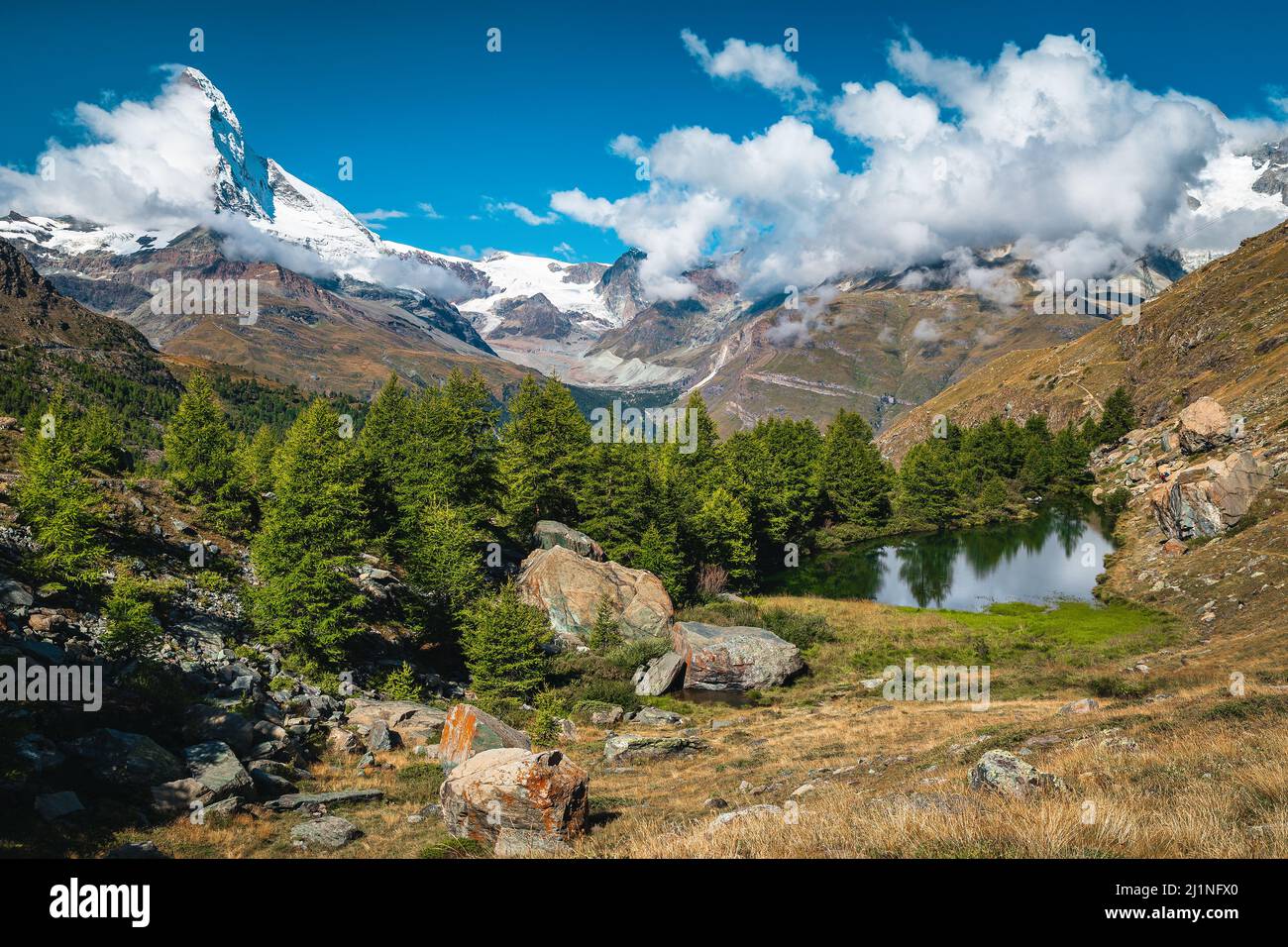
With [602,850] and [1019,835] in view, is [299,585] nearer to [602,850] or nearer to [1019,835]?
[602,850]

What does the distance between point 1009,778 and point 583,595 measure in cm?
3867

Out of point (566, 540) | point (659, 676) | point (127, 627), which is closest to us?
point (127, 627)

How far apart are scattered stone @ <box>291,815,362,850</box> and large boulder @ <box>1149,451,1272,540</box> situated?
67.5 meters

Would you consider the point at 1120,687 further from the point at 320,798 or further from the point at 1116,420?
the point at 1116,420

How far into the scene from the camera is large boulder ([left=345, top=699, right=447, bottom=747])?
94.0 feet

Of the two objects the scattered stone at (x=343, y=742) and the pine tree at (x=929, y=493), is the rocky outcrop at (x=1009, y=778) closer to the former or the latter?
the scattered stone at (x=343, y=742)

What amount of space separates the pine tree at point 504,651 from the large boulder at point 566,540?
55.0ft

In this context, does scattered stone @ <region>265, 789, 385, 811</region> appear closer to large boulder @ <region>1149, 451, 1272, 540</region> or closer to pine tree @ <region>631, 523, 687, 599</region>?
pine tree @ <region>631, 523, 687, 599</region>

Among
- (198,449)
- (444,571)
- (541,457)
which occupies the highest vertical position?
(541,457)

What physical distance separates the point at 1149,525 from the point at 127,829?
86.8 m

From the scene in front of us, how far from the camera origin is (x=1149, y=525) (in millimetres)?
70125

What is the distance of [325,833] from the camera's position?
16203mm

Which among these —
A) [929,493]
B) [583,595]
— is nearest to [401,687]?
[583,595]
